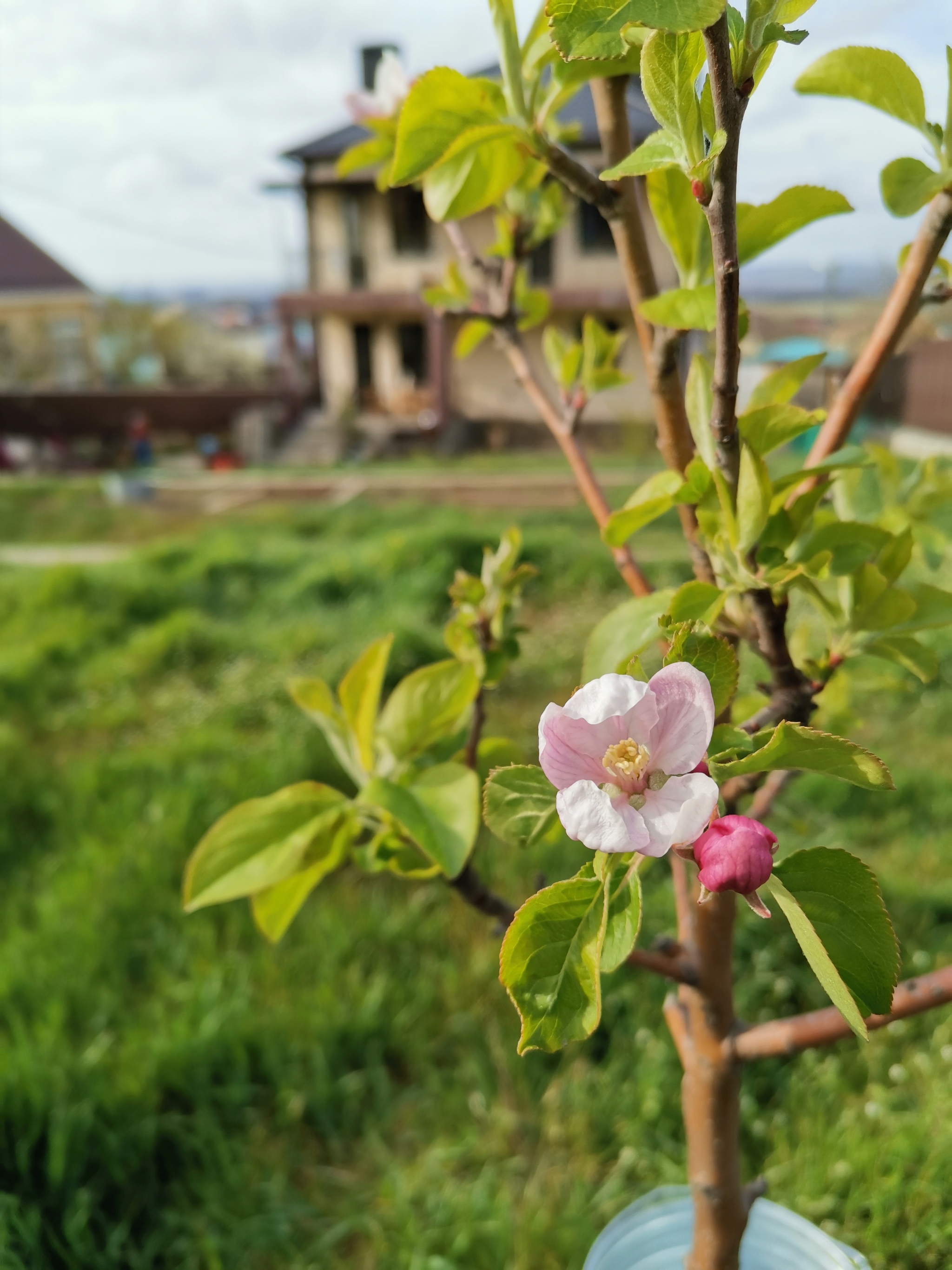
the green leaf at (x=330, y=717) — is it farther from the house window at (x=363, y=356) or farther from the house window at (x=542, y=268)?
the house window at (x=363, y=356)

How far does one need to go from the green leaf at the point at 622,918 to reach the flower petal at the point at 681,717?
0.05m

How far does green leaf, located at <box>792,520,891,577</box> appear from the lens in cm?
48

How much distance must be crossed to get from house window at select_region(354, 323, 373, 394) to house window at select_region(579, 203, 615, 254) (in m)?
2.35

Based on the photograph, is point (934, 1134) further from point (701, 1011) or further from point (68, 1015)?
point (68, 1015)

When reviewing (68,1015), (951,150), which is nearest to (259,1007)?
(68,1015)

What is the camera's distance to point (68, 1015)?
1342 millimetres

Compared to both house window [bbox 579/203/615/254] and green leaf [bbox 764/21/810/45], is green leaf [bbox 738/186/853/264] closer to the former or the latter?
green leaf [bbox 764/21/810/45]

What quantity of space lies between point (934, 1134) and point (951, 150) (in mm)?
989

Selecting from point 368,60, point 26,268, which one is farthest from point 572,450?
point 26,268

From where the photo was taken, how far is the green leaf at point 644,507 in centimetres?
47

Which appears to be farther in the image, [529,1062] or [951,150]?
[529,1062]

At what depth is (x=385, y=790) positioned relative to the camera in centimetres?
54

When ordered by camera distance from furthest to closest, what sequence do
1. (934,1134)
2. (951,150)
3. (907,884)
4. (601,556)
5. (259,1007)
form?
1. (601,556)
2. (907,884)
3. (259,1007)
4. (934,1134)
5. (951,150)

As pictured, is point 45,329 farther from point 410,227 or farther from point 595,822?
point 595,822
